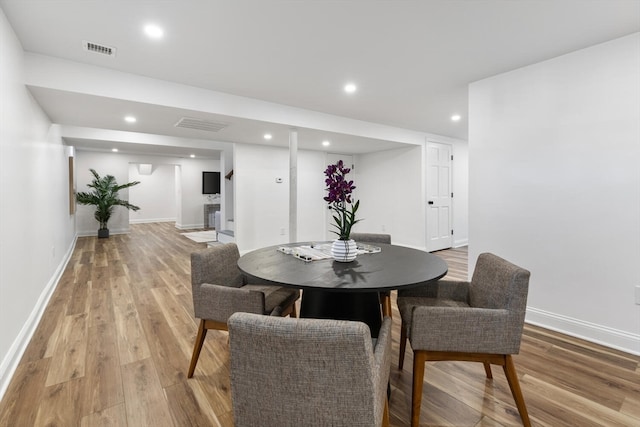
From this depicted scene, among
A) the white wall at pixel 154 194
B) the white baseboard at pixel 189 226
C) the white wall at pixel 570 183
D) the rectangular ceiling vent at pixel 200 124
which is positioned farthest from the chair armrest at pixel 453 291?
the white wall at pixel 154 194

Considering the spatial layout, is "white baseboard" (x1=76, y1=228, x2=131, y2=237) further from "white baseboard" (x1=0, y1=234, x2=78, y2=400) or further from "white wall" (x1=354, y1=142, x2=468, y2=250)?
"white wall" (x1=354, y1=142, x2=468, y2=250)

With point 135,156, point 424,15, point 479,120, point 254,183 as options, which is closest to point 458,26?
point 424,15

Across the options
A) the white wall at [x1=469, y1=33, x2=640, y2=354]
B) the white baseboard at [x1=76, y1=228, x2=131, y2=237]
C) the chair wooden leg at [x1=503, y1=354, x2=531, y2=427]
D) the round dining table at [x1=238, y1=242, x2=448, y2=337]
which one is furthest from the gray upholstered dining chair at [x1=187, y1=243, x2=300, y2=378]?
the white baseboard at [x1=76, y1=228, x2=131, y2=237]

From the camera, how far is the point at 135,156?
8703 mm

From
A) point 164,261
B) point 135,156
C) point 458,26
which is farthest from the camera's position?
point 135,156

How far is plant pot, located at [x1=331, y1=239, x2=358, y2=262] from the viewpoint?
1.79m

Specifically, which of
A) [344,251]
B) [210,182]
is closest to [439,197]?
[344,251]

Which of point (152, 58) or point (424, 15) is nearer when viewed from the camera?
point (424, 15)

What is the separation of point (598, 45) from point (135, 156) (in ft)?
32.2

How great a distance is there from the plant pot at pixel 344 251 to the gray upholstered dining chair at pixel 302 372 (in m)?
0.95

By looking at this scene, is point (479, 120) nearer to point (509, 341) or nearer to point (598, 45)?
point (598, 45)

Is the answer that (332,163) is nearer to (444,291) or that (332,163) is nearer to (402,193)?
(402,193)

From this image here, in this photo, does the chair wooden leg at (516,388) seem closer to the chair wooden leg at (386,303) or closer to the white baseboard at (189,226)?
the chair wooden leg at (386,303)

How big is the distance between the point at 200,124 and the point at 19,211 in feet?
6.92
